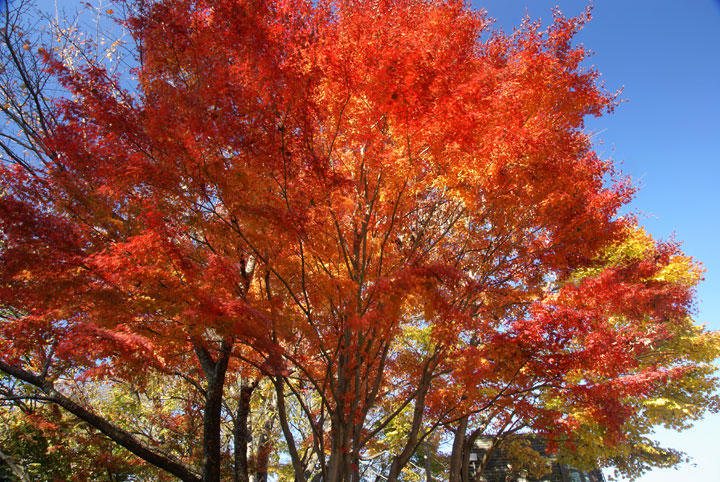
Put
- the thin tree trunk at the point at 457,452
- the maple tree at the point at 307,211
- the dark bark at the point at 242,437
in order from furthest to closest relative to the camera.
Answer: the thin tree trunk at the point at 457,452
the dark bark at the point at 242,437
the maple tree at the point at 307,211

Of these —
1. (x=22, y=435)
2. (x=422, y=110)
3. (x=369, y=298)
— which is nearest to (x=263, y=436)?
(x=22, y=435)

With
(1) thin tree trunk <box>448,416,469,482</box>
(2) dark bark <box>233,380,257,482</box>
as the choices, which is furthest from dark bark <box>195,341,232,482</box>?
(1) thin tree trunk <box>448,416,469,482</box>

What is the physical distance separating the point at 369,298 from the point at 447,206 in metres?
4.20

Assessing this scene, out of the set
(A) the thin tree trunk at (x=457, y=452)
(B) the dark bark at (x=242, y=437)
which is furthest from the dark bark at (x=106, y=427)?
(A) the thin tree trunk at (x=457, y=452)

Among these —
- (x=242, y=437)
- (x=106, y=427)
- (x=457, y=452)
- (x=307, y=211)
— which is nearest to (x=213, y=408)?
(x=242, y=437)

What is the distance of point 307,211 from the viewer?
6.66 meters

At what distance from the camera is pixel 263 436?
13.5 metres

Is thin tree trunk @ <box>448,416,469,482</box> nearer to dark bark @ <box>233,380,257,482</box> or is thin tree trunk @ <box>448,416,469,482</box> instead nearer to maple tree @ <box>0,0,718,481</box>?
maple tree @ <box>0,0,718,481</box>

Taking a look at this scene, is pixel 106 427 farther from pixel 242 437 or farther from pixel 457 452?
pixel 457 452

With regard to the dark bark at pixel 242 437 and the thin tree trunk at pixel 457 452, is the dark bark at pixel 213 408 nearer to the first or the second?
the dark bark at pixel 242 437

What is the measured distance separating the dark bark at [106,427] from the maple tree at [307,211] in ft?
0.12

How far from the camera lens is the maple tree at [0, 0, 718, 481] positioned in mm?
6168

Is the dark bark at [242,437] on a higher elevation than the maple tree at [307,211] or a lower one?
lower

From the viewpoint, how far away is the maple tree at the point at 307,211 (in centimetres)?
617
